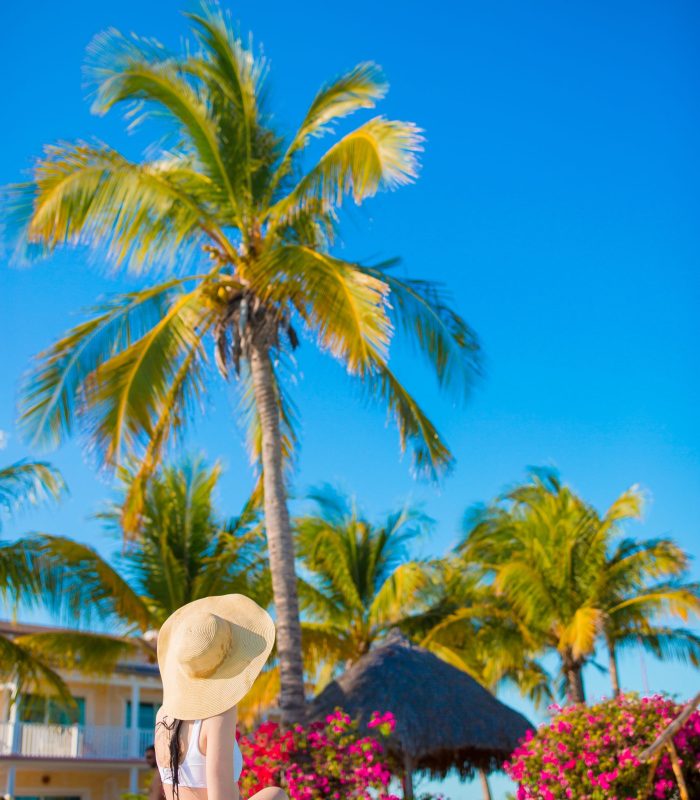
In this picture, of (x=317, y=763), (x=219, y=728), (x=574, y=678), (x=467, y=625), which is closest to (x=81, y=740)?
(x=467, y=625)

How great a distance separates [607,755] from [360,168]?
293 inches

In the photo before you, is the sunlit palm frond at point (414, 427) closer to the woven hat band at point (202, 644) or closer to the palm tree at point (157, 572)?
the palm tree at point (157, 572)

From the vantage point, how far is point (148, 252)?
13211 mm

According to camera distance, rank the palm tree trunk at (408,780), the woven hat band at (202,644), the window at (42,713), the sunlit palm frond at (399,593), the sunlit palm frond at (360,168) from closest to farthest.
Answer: the woven hat band at (202,644), the sunlit palm frond at (360,168), the palm tree trunk at (408,780), the sunlit palm frond at (399,593), the window at (42,713)

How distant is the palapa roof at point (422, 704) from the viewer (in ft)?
41.3

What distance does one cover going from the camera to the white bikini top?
330cm

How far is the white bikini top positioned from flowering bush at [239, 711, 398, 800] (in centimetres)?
686

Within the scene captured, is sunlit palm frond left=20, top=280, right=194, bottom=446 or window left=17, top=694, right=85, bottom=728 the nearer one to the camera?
sunlit palm frond left=20, top=280, right=194, bottom=446

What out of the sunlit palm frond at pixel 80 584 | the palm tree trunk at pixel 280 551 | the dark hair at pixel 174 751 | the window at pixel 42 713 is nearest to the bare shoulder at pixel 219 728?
the dark hair at pixel 174 751

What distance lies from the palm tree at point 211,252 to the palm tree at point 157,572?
9.88 feet

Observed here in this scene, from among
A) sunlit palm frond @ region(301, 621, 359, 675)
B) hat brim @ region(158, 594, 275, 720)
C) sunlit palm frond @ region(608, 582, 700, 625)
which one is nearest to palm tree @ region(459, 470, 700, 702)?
sunlit palm frond @ region(608, 582, 700, 625)

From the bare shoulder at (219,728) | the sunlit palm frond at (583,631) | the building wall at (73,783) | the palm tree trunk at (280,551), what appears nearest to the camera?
the bare shoulder at (219,728)

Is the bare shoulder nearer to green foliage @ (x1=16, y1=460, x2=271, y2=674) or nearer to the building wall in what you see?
green foliage @ (x1=16, y1=460, x2=271, y2=674)

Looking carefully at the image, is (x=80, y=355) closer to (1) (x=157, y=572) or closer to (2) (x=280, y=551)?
(2) (x=280, y=551)
